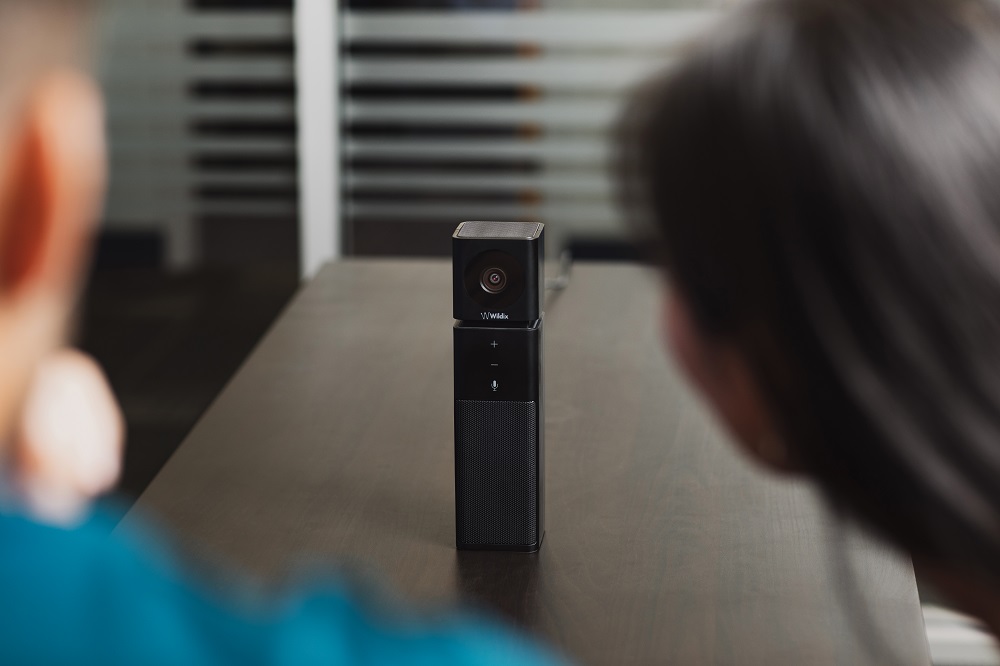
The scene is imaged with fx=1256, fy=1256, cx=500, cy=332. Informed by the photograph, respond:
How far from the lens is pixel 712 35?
0.71 meters

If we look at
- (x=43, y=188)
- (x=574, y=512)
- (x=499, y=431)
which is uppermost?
(x=43, y=188)

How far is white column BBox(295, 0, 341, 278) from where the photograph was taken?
3.64 meters

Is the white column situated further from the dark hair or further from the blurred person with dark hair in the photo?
the blurred person with dark hair

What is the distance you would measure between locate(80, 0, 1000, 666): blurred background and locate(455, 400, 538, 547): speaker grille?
7.68 ft

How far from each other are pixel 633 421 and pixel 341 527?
0.46 m

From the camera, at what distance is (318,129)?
12.2 ft

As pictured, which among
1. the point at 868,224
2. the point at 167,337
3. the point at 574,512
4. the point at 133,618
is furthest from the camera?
the point at 167,337

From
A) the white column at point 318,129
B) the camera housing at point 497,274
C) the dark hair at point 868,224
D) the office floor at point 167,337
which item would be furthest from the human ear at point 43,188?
the white column at point 318,129

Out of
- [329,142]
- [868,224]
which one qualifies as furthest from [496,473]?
[329,142]

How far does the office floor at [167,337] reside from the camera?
330 centimetres

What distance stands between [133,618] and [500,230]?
2.75 feet

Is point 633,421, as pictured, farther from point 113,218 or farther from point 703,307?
point 113,218

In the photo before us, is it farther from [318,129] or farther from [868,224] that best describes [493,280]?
[318,129]

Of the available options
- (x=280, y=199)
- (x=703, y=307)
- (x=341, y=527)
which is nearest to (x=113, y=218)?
(x=280, y=199)
